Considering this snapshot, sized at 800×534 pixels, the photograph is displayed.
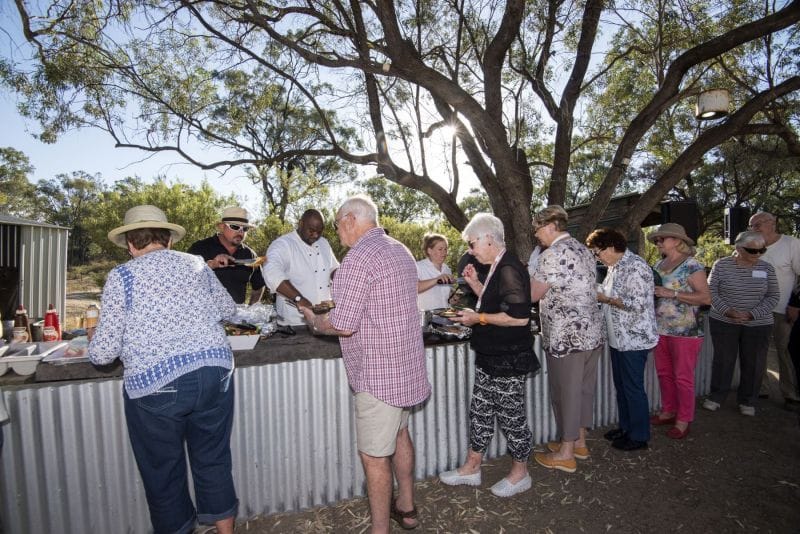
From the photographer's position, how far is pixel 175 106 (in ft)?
28.3

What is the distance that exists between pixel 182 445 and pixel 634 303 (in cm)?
331

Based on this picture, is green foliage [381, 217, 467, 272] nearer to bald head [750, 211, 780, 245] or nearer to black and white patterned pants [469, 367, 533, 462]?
bald head [750, 211, 780, 245]

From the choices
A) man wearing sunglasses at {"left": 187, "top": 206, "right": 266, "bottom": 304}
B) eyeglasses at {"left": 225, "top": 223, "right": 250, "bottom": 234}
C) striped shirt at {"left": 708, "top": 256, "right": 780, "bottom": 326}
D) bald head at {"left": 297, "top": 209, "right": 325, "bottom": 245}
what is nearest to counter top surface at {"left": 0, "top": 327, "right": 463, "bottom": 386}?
bald head at {"left": 297, "top": 209, "right": 325, "bottom": 245}

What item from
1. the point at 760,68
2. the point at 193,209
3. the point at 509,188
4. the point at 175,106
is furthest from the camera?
the point at 193,209

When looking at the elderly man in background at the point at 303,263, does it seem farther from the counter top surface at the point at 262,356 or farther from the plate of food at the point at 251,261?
the counter top surface at the point at 262,356

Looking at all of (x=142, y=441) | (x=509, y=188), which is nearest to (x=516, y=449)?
(x=142, y=441)

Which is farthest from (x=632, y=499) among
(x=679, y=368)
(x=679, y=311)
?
(x=679, y=311)

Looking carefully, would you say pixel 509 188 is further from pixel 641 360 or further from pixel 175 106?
pixel 175 106

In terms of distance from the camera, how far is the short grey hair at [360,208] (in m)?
2.37

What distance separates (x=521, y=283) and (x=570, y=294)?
2.22 ft

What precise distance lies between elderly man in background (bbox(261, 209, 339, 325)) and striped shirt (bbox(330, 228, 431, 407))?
5.90 feet

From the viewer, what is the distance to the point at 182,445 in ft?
7.43

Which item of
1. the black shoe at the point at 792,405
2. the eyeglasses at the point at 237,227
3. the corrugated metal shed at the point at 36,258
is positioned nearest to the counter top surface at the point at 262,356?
the eyeglasses at the point at 237,227

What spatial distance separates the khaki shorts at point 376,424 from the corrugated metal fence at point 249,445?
671 millimetres
